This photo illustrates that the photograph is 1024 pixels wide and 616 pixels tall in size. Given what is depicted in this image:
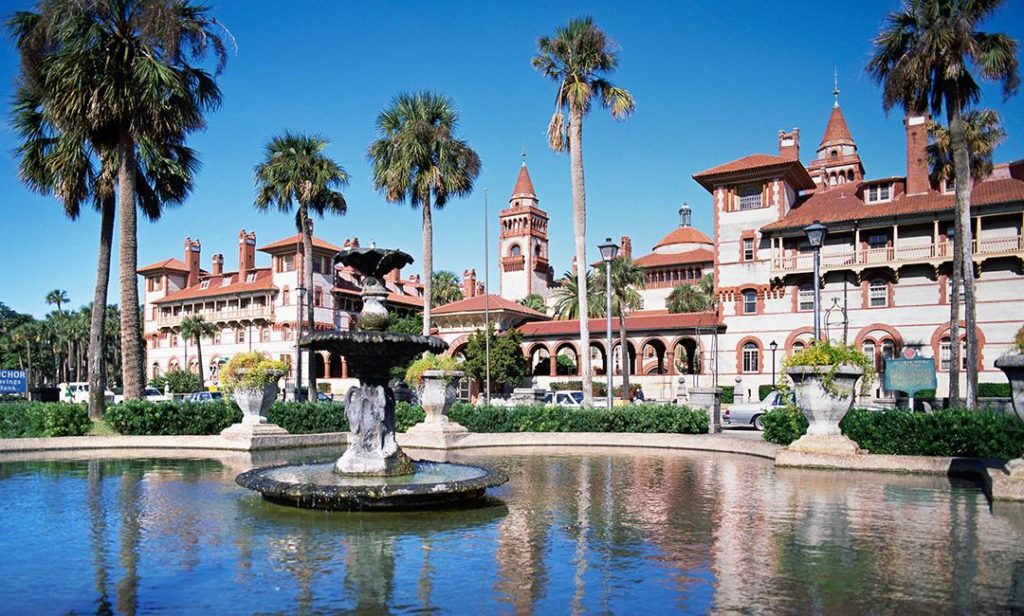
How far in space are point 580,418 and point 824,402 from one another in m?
8.16

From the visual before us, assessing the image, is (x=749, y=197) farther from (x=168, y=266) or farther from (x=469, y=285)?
(x=168, y=266)

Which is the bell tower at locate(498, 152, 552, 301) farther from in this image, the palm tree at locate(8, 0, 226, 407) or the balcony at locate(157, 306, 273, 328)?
the palm tree at locate(8, 0, 226, 407)

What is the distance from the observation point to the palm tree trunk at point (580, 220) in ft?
94.4

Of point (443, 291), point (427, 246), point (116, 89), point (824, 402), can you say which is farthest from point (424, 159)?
point (443, 291)

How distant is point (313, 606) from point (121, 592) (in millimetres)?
1790

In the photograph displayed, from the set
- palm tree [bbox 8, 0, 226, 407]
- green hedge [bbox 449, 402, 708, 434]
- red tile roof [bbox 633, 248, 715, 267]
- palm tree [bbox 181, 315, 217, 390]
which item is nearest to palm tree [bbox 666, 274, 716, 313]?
red tile roof [bbox 633, 248, 715, 267]

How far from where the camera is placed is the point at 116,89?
23.3 m

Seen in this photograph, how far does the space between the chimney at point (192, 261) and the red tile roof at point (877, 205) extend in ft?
Answer: 196

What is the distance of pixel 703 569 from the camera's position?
24.8 feet

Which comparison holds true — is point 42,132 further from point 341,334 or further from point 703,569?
point 703,569

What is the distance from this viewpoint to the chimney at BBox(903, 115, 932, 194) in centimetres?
4747

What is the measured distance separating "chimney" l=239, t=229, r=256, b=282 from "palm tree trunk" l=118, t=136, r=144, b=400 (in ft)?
179

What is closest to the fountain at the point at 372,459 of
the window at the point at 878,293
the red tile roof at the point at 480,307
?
the window at the point at 878,293

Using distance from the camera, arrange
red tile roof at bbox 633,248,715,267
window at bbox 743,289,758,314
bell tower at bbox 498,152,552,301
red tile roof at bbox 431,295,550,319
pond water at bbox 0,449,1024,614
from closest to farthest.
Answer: pond water at bbox 0,449,1024,614, window at bbox 743,289,758,314, red tile roof at bbox 431,295,550,319, red tile roof at bbox 633,248,715,267, bell tower at bbox 498,152,552,301
